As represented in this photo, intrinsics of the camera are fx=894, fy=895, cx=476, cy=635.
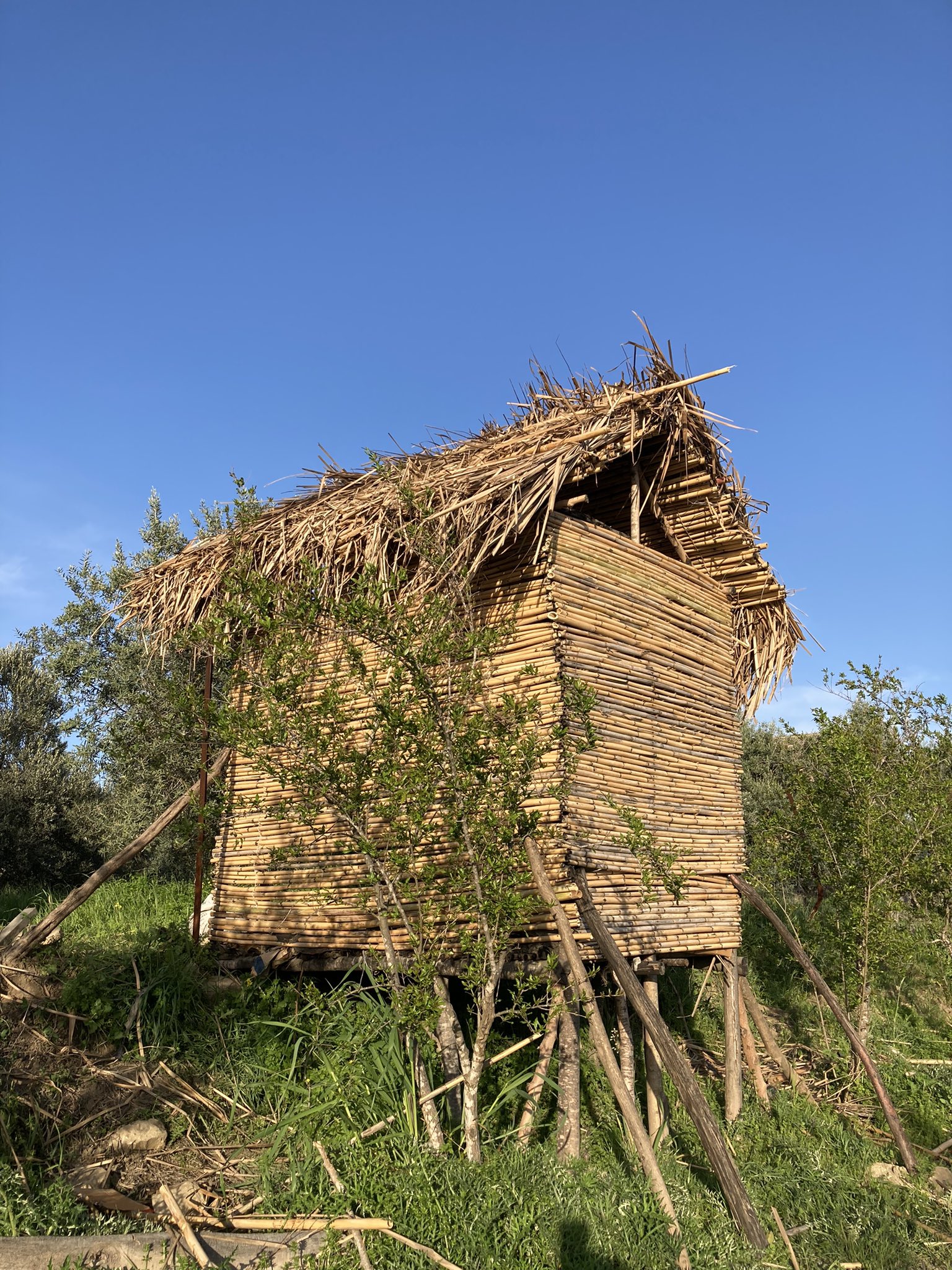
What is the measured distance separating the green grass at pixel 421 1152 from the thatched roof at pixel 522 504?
9.32 feet

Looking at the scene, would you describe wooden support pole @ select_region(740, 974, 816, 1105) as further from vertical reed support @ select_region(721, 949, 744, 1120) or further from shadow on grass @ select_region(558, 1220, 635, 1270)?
shadow on grass @ select_region(558, 1220, 635, 1270)

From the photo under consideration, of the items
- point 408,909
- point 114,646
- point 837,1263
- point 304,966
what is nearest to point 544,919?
point 408,909

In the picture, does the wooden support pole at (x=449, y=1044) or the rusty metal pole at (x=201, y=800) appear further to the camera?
the rusty metal pole at (x=201, y=800)

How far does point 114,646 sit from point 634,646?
36.6 ft

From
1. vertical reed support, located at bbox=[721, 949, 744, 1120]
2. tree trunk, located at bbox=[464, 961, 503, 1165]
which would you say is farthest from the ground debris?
vertical reed support, located at bbox=[721, 949, 744, 1120]

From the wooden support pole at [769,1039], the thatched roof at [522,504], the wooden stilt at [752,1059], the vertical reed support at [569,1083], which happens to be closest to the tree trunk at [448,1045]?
the vertical reed support at [569,1083]

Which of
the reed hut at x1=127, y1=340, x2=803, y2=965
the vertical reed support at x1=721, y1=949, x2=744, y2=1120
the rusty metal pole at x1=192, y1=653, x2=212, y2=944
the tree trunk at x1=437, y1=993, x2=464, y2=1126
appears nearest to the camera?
the tree trunk at x1=437, y1=993, x2=464, y2=1126

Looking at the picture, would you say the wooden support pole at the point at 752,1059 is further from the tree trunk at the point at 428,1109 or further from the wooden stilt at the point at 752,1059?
the tree trunk at the point at 428,1109

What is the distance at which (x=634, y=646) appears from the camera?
6840mm

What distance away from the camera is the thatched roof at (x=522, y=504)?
571 cm

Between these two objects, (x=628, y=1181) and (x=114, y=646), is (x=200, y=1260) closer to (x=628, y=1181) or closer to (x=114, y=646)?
(x=628, y=1181)

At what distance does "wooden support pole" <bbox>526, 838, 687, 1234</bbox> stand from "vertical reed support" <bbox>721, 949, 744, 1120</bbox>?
2270 mm

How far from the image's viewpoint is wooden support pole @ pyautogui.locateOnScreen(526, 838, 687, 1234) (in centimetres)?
470

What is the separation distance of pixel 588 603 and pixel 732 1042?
3872 millimetres
